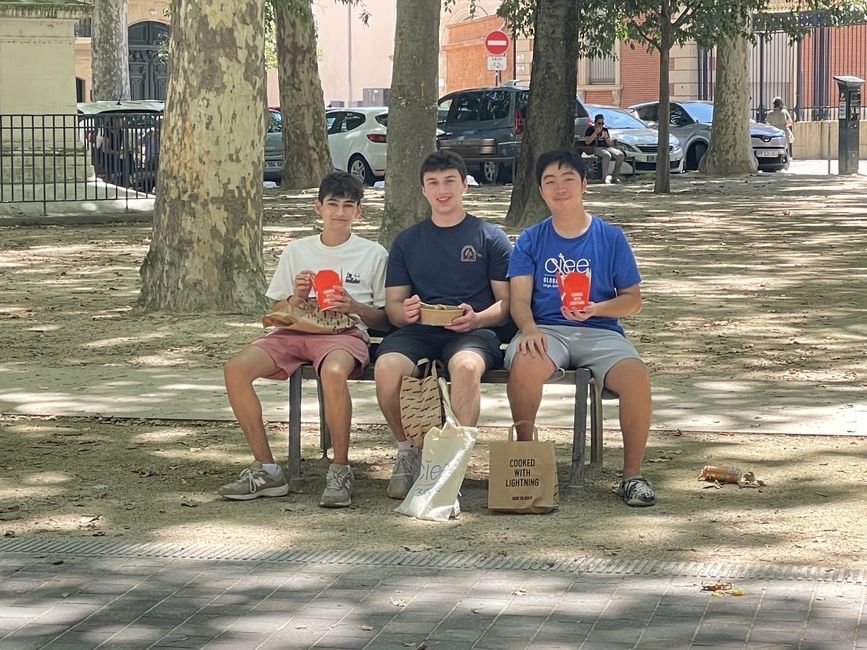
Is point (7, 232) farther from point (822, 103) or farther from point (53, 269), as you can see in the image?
point (822, 103)

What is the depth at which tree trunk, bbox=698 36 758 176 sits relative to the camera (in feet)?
110

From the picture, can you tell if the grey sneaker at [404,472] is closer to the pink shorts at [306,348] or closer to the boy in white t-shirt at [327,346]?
the boy in white t-shirt at [327,346]

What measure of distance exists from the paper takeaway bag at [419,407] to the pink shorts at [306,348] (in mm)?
→ 332

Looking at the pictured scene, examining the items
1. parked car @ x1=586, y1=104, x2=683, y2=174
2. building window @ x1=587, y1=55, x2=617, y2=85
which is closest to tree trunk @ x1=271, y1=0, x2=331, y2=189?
parked car @ x1=586, y1=104, x2=683, y2=174

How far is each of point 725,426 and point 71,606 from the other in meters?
3.85

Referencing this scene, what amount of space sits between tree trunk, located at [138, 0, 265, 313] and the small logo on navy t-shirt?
5390 millimetres

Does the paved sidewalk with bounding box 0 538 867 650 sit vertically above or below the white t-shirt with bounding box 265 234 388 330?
below

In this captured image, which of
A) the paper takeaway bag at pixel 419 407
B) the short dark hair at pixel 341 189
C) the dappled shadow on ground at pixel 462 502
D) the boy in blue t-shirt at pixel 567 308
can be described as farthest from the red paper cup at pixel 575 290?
the short dark hair at pixel 341 189

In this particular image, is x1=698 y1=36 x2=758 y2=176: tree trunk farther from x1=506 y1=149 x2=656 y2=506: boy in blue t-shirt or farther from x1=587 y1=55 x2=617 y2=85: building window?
x1=506 y1=149 x2=656 y2=506: boy in blue t-shirt

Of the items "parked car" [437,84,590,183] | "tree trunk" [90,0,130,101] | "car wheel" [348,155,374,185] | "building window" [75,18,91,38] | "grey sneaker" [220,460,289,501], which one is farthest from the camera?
"building window" [75,18,91,38]

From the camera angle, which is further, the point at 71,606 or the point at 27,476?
the point at 27,476

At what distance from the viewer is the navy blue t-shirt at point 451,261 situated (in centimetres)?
711

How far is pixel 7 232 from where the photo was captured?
20422mm

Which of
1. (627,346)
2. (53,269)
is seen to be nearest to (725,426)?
(627,346)
